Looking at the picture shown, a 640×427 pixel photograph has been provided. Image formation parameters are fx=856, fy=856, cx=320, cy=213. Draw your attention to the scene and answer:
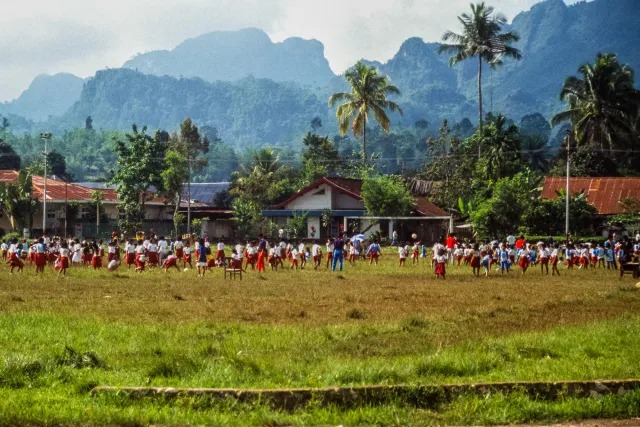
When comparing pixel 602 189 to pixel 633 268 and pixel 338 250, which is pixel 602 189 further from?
pixel 338 250

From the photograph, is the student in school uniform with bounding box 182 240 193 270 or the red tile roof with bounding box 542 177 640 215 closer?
the student in school uniform with bounding box 182 240 193 270

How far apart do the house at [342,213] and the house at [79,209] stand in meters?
13.2

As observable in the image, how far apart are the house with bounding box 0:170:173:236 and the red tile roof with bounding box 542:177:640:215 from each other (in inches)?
1185

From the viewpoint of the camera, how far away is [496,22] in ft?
219

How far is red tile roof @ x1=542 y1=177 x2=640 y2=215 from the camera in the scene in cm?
5503

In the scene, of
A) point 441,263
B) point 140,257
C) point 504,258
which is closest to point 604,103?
point 504,258

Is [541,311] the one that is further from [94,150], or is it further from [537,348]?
[94,150]

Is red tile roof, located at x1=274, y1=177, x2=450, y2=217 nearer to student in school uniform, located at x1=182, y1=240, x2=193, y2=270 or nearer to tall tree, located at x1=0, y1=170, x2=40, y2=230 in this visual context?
tall tree, located at x1=0, y1=170, x2=40, y2=230

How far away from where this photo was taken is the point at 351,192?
2381 inches

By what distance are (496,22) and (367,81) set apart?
36.1ft

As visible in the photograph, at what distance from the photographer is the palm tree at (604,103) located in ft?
208

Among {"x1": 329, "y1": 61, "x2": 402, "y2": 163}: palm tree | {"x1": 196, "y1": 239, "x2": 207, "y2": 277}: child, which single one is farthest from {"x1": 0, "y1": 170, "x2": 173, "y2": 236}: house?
{"x1": 196, "y1": 239, "x2": 207, "y2": 277}: child

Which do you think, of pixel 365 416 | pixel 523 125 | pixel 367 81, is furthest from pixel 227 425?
pixel 523 125

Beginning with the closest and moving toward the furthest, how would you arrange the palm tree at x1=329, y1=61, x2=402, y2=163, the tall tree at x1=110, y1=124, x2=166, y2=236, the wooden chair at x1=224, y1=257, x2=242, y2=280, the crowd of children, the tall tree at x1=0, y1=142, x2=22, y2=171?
the wooden chair at x1=224, y1=257, x2=242, y2=280 < the crowd of children < the tall tree at x1=110, y1=124, x2=166, y2=236 < the palm tree at x1=329, y1=61, x2=402, y2=163 < the tall tree at x1=0, y1=142, x2=22, y2=171
